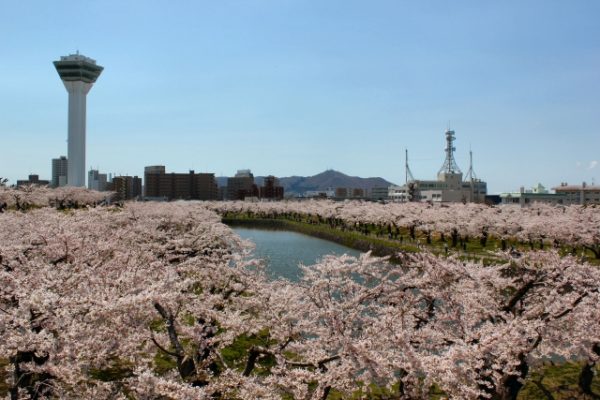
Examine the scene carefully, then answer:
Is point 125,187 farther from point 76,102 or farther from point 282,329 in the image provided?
point 282,329

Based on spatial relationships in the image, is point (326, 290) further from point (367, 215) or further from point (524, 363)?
point (367, 215)

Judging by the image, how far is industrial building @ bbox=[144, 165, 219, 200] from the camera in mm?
161875

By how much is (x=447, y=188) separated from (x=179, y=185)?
91.2 m

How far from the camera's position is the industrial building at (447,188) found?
110m

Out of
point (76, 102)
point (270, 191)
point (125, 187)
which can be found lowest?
point (270, 191)

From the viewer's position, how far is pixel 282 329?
31.5ft

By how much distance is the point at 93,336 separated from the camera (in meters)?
7.84

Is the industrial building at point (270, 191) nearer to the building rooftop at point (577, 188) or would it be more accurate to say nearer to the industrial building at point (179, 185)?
the industrial building at point (179, 185)

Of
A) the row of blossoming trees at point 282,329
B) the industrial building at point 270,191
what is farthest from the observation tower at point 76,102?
the row of blossoming trees at point 282,329

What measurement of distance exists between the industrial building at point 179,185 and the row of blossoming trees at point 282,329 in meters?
151

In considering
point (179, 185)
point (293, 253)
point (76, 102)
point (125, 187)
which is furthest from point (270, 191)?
point (293, 253)

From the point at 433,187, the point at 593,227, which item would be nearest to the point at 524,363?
the point at 593,227

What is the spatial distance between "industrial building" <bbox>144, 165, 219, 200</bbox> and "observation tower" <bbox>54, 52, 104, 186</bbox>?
38541mm

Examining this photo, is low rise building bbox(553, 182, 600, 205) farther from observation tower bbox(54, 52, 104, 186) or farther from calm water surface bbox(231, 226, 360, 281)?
observation tower bbox(54, 52, 104, 186)
